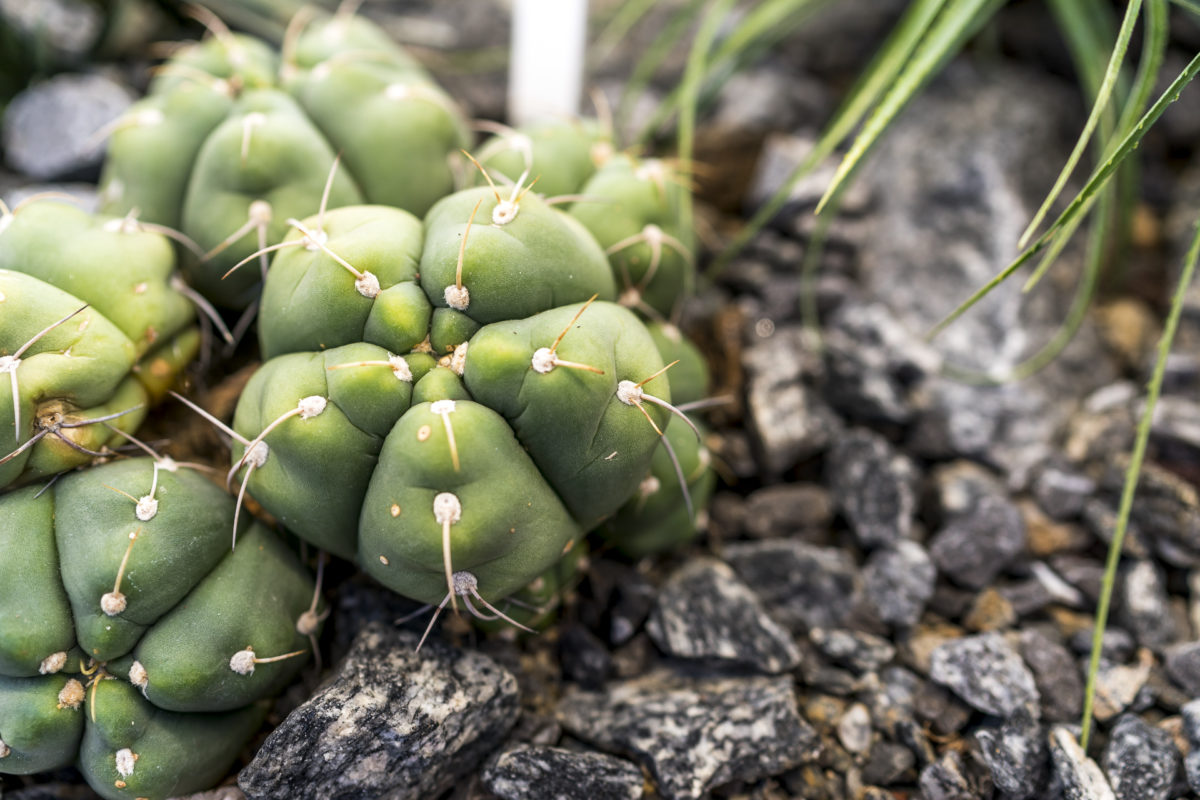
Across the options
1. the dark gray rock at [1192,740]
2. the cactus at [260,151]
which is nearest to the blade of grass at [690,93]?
the cactus at [260,151]

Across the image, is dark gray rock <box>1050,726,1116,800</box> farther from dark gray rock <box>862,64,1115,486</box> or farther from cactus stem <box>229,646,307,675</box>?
cactus stem <box>229,646,307,675</box>

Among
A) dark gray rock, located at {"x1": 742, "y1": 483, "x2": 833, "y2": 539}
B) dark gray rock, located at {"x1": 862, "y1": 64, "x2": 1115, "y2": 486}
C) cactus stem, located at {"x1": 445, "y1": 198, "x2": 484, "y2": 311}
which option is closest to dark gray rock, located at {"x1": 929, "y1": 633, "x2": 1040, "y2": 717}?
dark gray rock, located at {"x1": 742, "y1": 483, "x2": 833, "y2": 539}

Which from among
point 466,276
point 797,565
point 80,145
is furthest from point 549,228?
point 80,145

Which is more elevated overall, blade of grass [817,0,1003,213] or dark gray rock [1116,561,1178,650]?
blade of grass [817,0,1003,213]

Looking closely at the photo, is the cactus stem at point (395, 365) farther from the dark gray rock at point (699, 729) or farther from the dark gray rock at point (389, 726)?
the dark gray rock at point (699, 729)

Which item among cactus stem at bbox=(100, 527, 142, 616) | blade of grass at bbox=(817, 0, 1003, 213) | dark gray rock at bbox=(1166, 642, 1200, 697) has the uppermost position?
blade of grass at bbox=(817, 0, 1003, 213)

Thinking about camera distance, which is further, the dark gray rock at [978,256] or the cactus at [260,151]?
the dark gray rock at [978,256]

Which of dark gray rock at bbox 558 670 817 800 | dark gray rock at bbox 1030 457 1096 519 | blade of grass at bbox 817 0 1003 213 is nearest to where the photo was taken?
blade of grass at bbox 817 0 1003 213

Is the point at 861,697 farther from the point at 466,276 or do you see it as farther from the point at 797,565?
the point at 466,276
